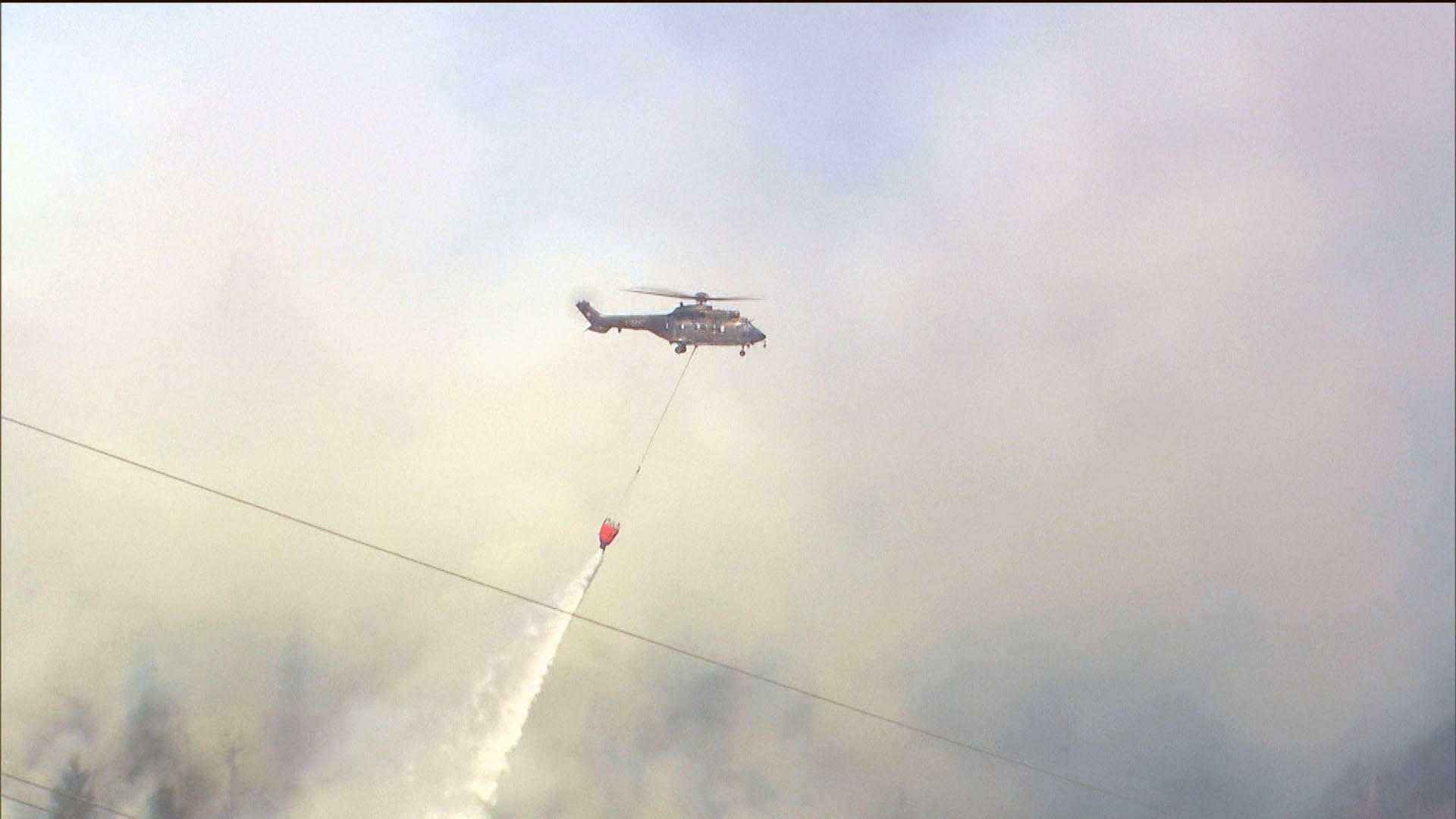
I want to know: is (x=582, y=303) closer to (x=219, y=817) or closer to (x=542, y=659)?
(x=542, y=659)

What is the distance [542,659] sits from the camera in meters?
106

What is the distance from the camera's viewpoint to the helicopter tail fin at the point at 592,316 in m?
101

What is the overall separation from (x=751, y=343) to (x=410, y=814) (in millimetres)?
48107

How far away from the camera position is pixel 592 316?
102 m

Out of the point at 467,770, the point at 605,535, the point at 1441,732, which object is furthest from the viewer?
the point at 1441,732

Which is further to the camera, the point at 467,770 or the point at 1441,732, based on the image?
the point at 1441,732

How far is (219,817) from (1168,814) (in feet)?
337

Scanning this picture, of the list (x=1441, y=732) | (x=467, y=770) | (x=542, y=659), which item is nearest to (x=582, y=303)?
(x=542, y=659)

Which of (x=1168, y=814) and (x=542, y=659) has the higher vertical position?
(x=1168, y=814)

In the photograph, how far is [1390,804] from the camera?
531 feet

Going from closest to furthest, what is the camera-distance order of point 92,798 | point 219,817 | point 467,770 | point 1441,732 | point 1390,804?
point 467,770
point 219,817
point 92,798
point 1390,804
point 1441,732

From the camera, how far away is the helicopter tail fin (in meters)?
101

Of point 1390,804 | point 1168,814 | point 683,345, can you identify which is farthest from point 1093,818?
point 683,345

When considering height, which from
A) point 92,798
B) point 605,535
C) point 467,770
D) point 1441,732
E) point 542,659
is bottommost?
point 92,798
